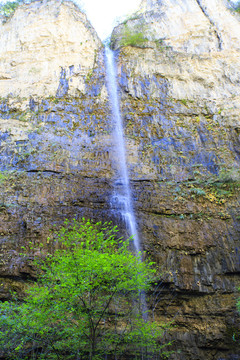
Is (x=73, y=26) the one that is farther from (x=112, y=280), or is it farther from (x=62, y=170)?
(x=112, y=280)

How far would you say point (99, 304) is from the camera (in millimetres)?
8289

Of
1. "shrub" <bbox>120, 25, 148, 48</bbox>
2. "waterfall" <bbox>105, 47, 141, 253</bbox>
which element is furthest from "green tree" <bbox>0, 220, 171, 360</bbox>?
"shrub" <bbox>120, 25, 148, 48</bbox>

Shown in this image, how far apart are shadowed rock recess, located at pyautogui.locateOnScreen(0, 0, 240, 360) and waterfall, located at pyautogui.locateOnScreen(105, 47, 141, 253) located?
36cm

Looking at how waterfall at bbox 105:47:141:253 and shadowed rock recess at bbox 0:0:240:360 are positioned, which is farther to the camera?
waterfall at bbox 105:47:141:253

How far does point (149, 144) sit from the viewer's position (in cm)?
1630

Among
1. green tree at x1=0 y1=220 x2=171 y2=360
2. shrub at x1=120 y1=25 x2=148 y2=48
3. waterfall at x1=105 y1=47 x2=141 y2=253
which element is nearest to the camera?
green tree at x1=0 y1=220 x2=171 y2=360

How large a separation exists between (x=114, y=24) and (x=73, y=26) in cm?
573

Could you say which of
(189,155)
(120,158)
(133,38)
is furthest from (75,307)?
(133,38)

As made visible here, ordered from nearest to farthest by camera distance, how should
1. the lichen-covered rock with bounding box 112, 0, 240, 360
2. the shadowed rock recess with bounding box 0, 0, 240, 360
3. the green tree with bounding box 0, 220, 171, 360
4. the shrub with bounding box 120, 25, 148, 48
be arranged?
the green tree with bounding box 0, 220, 171, 360 → the lichen-covered rock with bounding box 112, 0, 240, 360 → the shadowed rock recess with bounding box 0, 0, 240, 360 → the shrub with bounding box 120, 25, 148, 48

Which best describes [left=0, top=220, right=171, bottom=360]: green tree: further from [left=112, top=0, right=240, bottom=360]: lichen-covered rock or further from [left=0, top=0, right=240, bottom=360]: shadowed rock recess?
[left=112, top=0, right=240, bottom=360]: lichen-covered rock

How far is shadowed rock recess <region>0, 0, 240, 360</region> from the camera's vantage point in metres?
11.2

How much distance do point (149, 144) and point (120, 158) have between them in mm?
2122

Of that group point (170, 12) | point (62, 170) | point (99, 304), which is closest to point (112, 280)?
point (99, 304)

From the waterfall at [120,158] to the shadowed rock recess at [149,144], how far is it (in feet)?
1.19
